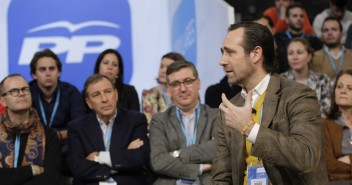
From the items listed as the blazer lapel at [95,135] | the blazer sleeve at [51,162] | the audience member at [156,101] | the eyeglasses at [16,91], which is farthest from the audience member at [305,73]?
the eyeglasses at [16,91]

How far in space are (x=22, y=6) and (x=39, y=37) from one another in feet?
1.37

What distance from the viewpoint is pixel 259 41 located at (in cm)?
310

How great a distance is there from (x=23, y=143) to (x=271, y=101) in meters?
2.79

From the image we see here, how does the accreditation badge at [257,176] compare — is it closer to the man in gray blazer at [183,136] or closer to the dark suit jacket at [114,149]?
the man in gray blazer at [183,136]

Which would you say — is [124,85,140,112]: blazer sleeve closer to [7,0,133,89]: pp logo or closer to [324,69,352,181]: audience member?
[7,0,133,89]: pp logo

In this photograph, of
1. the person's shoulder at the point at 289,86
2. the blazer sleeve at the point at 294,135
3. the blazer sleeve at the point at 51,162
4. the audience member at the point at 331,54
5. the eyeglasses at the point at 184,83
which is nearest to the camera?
the blazer sleeve at the point at 294,135

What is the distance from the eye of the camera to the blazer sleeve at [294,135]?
2.78 metres

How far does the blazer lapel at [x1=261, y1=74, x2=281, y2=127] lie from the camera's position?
3.03 metres

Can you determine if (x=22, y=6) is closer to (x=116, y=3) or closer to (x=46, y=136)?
(x=116, y=3)

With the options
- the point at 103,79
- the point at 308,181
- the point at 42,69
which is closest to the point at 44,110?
the point at 42,69

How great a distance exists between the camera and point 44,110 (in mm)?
5883

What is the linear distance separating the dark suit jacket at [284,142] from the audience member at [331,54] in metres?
4.17

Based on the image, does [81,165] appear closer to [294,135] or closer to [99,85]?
[99,85]

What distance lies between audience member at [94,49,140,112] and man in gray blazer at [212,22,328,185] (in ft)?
9.69
